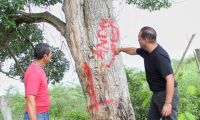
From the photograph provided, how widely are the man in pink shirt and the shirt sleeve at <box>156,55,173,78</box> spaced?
1.27m

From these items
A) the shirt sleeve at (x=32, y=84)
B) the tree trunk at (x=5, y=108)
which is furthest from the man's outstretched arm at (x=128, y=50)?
the tree trunk at (x=5, y=108)

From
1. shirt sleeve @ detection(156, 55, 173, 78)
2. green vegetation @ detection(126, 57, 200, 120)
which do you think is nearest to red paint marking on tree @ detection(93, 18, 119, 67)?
shirt sleeve @ detection(156, 55, 173, 78)

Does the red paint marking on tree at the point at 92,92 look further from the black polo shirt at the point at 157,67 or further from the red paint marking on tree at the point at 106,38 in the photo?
the black polo shirt at the point at 157,67

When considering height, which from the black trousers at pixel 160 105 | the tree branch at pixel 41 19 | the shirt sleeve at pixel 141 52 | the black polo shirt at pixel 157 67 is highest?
the tree branch at pixel 41 19

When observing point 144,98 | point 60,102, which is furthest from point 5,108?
point 60,102

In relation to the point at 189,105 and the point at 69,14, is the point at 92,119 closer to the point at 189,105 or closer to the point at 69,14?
the point at 69,14

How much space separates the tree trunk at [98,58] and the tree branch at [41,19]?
36 cm

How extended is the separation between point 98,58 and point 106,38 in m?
0.29

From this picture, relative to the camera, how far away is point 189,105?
9016 mm

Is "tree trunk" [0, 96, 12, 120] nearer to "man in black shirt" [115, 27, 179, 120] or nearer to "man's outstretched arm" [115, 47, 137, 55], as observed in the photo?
"man's outstretched arm" [115, 47, 137, 55]

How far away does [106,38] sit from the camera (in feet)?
20.6

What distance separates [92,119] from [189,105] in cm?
319

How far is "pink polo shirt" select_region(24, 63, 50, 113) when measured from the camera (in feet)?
16.2

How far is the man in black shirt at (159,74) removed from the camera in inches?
210
